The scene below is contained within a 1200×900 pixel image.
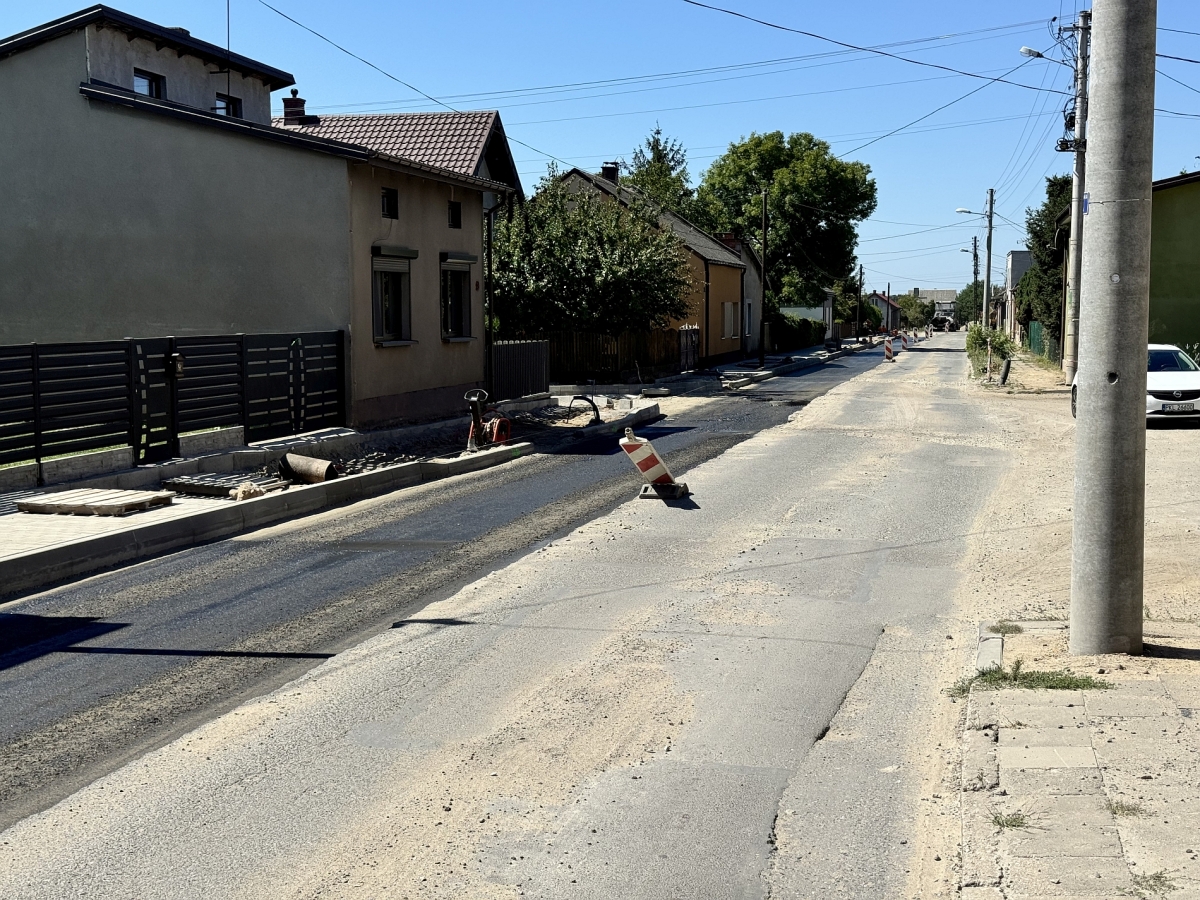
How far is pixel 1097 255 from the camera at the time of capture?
645 cm

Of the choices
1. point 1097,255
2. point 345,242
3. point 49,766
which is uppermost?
point 345,242

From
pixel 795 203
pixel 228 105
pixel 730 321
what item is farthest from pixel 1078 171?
pixel 795 203

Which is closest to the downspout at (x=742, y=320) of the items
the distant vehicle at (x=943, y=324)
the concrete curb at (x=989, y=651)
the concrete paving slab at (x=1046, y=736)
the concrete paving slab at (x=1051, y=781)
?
the concrete curb at (x=989, y=651)

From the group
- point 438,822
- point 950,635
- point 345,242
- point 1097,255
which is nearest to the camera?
point 438,822

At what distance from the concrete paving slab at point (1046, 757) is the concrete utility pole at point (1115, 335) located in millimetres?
1538

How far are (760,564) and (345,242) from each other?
39.1ft

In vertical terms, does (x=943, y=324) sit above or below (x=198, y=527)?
above

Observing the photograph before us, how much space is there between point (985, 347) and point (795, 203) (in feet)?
134

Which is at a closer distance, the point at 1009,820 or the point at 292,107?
the point at 1009,820

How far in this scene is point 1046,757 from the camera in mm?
5125

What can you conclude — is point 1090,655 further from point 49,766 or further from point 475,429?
point 475,429

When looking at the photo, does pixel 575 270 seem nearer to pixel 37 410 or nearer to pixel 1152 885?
pixel 37 410

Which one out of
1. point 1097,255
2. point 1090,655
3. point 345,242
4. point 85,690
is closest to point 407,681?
point 85,690

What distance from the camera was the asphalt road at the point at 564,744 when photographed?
4.45m
